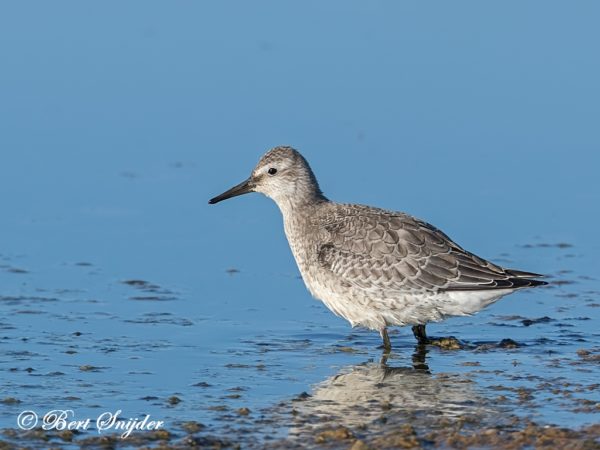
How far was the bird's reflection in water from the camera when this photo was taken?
8.41 metres

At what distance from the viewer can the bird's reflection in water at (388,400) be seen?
841 centimetres

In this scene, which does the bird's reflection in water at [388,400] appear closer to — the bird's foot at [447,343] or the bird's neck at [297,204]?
the bird's foot at [447,343]

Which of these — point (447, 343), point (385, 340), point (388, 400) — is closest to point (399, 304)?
point (385, 340)

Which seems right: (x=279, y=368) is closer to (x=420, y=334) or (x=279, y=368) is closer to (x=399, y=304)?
(x=399, y=304)

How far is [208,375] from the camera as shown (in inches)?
374

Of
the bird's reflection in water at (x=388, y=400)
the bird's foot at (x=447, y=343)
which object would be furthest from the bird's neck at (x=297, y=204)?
the bird's reflection in water at (x=388, y=400)

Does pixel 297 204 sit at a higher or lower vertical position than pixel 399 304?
higher

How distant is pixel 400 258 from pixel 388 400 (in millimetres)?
1727

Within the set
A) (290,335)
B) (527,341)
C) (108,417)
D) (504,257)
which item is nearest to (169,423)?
(108,417)

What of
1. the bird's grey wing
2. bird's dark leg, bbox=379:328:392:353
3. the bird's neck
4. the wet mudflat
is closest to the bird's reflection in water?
the wet mudflat

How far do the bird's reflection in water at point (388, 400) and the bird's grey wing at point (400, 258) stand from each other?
72 centimetres

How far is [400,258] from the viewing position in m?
10.4

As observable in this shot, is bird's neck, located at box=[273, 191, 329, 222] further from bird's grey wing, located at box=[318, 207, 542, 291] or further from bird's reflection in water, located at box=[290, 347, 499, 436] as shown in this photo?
bird's reflection in water, located at box=[290, 347, 499, 436]

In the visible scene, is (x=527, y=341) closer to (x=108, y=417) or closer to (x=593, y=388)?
(x=593, y=388)
